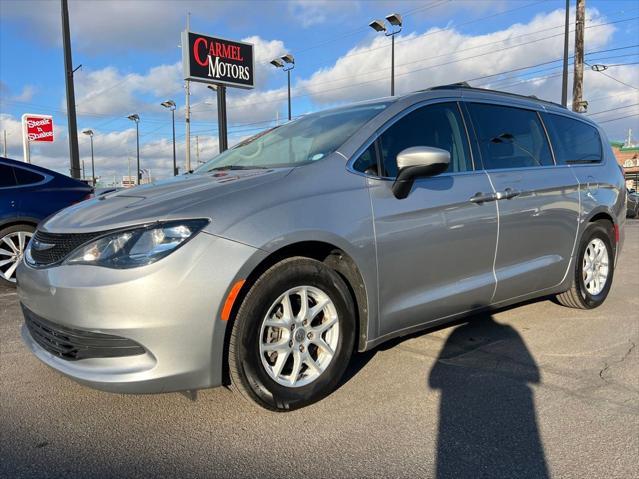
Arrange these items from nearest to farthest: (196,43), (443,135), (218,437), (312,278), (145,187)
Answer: (218,437) → (312,278) → (145,187) → (443,135) → (196,43)

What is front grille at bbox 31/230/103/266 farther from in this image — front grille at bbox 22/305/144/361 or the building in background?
the building in background

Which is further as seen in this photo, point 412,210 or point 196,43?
point 196,43

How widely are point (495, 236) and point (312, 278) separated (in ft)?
5.14

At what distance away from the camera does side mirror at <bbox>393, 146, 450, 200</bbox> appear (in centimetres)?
301

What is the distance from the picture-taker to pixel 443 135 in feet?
12.0

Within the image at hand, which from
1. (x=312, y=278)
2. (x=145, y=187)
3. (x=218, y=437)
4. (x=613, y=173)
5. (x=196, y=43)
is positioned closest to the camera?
(x=218, y=437)

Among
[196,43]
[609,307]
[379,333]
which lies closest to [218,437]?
[379,333]

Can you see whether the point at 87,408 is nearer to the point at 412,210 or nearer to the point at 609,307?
Result: the point at 412,210

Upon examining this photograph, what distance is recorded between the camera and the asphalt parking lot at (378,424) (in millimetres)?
2301

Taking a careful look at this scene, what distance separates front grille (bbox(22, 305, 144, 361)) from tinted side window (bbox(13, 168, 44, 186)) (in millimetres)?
3919

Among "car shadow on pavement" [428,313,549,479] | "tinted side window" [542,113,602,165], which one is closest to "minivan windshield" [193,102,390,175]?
"car shadow on pavement" [428,313,549,479]

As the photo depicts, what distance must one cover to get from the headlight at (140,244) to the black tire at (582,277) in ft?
11.7

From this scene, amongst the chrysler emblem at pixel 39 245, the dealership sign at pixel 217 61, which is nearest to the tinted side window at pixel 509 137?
the chrysler emblem at pixel 39 245

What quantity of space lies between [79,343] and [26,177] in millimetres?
4406
